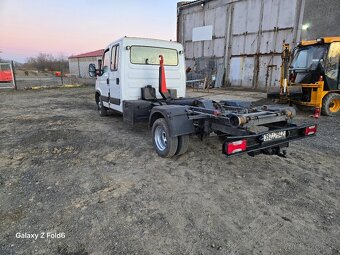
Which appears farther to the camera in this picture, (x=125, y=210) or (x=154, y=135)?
(x=154, y=135)

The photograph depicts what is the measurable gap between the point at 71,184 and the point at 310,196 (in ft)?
11.1

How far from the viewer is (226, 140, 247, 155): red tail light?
3238 millimetres

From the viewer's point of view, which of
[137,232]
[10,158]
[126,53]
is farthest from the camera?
[126,53]

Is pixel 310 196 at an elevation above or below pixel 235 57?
below

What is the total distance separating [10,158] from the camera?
183 inches

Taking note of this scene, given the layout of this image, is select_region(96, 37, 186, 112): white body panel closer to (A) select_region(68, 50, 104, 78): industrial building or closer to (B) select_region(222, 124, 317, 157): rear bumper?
(B) select_region(222, 124, 317, 157): rear bumper

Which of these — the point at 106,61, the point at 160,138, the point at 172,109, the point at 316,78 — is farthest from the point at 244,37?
the point at 172,109

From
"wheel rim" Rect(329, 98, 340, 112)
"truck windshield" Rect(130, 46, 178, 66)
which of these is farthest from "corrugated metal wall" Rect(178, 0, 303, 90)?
"truck windshield" Rect(130, 46, 178, 66)

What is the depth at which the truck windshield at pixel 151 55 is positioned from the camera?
605 centimetres

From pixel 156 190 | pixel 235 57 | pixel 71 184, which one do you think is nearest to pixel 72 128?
pixel 71 184

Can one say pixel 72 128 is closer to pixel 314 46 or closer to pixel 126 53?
pixel 126 53

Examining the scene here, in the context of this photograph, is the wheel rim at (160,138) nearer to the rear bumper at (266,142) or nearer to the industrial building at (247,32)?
the rear bumper at (266,142)

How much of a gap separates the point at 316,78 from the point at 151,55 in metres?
6.20

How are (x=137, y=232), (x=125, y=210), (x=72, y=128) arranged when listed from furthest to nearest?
(x=72, y=128)
(x=125, y=210)
(x=137, y=232)
